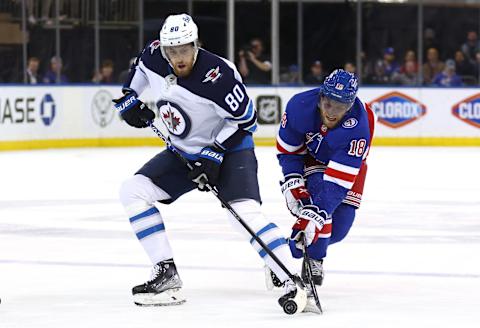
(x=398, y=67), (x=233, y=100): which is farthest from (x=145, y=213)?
(x=398, y=67)

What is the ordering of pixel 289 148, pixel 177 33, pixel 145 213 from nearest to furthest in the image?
pixel 177 33
pixel 145 213
pixel 289 148

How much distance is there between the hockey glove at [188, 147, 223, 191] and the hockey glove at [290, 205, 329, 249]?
403 mm

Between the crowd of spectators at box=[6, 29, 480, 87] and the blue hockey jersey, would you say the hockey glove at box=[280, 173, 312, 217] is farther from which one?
the crowd of spectators at box=[6, 29, 480, 87]

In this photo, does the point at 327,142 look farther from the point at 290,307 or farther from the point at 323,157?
the point at 290,307

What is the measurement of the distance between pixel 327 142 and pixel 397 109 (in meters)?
13.3

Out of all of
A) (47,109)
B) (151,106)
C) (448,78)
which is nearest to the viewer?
(47,109)

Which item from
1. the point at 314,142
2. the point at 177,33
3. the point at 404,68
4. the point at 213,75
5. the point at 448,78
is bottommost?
the point at 448,78

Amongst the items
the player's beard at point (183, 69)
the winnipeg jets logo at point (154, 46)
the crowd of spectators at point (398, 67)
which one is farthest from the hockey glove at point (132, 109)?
the crowd of spectators at point (398, 67)

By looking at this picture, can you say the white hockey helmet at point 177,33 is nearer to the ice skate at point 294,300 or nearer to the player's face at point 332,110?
the player's face at point 332,110

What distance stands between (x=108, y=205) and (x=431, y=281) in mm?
4306

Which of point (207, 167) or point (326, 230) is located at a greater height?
point (207, 167)

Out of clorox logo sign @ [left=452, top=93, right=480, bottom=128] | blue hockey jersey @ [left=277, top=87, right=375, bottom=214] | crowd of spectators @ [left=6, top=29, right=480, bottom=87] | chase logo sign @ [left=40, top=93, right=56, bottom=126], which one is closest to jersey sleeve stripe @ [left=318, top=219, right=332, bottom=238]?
blue hockey jersey @ [left=277, top=87, right=375, bottom=214]

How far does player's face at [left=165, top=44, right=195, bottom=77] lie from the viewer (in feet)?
18.3

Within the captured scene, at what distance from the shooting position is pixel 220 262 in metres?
7.00
